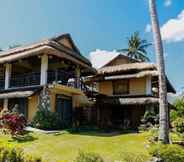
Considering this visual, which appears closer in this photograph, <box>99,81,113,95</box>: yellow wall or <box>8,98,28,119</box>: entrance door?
<box>8,98,28,119</box>: entrance door

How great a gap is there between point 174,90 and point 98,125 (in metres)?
9.60

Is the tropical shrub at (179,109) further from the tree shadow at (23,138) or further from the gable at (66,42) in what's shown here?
the gable at (66,42)

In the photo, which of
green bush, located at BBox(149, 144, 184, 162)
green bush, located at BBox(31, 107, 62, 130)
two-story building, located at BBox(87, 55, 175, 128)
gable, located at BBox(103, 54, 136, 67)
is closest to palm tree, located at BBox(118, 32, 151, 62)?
gable, located at BBox(103, 54, 136, 67)

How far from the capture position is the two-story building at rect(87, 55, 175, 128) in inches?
1004

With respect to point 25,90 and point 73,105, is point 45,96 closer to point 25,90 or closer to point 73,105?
point 25,90

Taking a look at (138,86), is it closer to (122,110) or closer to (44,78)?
(122,110)

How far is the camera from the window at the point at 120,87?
27189mm

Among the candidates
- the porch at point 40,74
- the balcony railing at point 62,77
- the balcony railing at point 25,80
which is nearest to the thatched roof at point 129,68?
the porch at point 40,74

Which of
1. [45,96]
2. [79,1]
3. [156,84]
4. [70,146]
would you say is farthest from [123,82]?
[70,146]

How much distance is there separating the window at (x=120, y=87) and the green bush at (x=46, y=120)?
801 centimetres

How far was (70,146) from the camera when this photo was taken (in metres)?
14.8

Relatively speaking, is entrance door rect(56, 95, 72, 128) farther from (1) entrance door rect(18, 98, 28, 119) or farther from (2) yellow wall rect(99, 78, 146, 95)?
(2) yellow wall rect(99, 78, 146, 95)

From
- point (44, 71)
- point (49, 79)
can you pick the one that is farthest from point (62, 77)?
point (44, 71)

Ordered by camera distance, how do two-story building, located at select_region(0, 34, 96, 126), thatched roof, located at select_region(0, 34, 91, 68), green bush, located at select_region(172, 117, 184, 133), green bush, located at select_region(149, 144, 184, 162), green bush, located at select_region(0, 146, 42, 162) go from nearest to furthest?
green bush, located at select_region(0, 146, 42, 162) → green bush, located at select_region(149, 144, 184, 162) → green bush, located at select_region(172, 117, 184, 133) → thatched roof, located at select_region(0, 34, 91, 68) → two-story building, located at select_region(0, 34, 96, 126)
